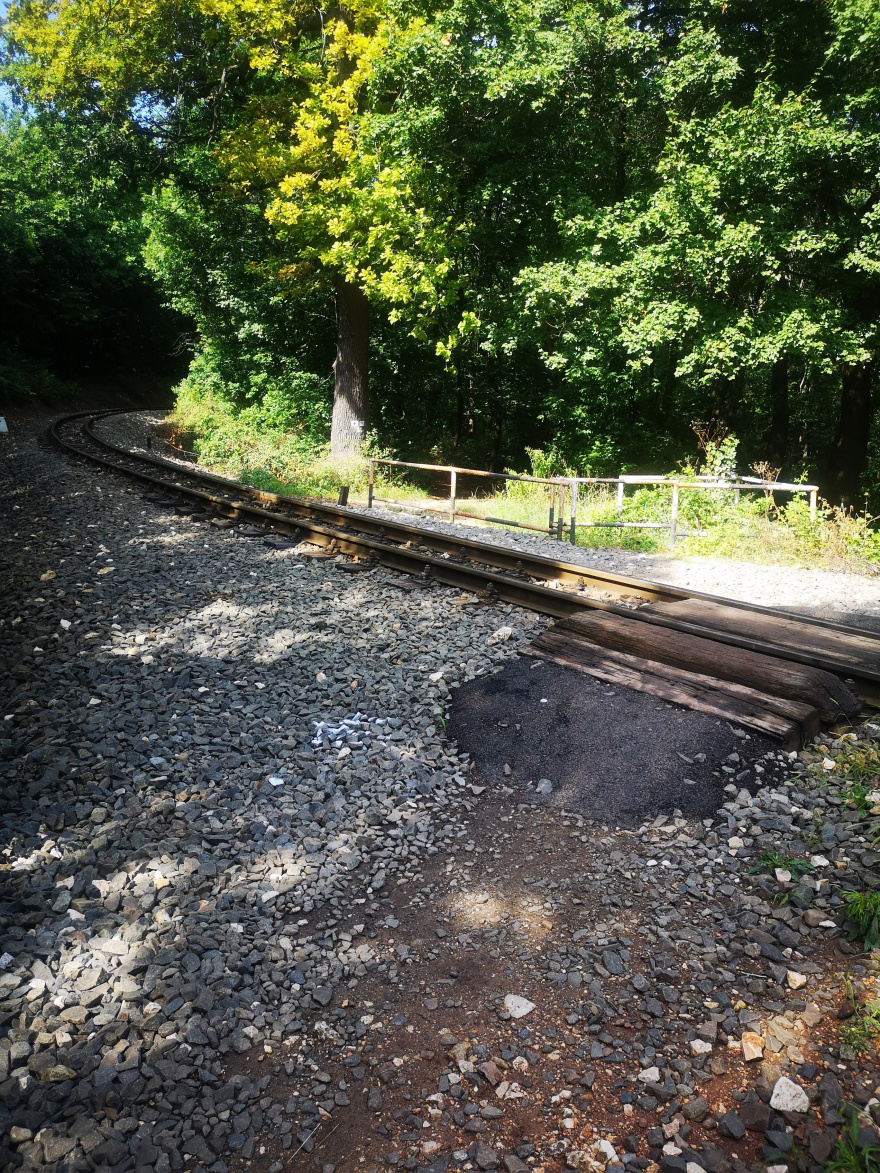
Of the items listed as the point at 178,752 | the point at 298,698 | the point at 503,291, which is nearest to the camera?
the point at 178,752

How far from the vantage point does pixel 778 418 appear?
18.8 m

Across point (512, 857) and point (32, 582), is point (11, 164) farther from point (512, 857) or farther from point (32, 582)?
point (512, 857)

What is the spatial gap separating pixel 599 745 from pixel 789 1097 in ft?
6.82

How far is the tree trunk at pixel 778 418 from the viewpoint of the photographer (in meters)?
18.3

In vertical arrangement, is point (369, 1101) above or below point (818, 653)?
below

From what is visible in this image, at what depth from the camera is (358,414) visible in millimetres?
17297

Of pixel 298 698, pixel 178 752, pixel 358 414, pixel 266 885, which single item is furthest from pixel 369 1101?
pixel 358 414

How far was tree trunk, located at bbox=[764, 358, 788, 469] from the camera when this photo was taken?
60.1ft

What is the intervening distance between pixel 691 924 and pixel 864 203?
16.4 metres

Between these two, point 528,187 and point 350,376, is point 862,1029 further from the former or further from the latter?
point 528,187

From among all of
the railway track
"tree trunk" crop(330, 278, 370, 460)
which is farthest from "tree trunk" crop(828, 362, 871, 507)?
the railway track

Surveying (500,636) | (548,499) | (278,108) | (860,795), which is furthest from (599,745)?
(278,108)

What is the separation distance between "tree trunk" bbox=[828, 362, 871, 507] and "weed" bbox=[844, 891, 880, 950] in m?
17.3

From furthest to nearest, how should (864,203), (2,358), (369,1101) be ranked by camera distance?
(2,358) < (864,203) < (369,1101)
